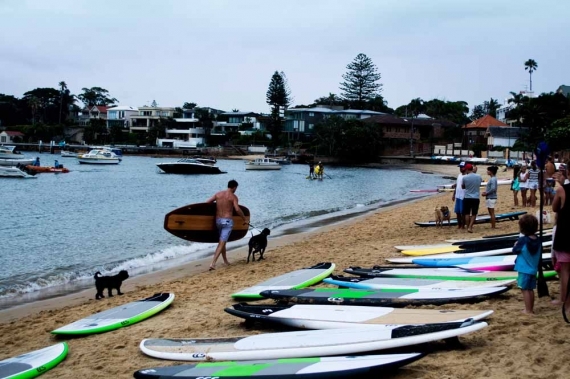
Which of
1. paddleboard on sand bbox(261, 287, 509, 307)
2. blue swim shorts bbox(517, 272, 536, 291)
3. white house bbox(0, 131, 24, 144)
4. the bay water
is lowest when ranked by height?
the bay water

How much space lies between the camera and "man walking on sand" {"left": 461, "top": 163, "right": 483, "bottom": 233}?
12.6 m

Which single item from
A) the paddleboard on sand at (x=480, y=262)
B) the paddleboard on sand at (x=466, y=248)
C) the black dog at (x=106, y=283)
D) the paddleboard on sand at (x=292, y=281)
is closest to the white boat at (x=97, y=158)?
the black dog at (x=106, y=283)

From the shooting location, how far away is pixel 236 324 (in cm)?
659

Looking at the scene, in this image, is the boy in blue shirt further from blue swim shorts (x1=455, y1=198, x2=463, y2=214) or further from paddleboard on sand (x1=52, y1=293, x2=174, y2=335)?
blue swim shorts (x1=455, y1=198, x2=463, y2=214)

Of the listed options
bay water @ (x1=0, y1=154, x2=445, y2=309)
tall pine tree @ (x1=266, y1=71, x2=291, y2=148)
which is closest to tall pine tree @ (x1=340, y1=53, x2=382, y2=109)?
tall pine tree @ (x1=266, y1=71, x2=291, y2=148)

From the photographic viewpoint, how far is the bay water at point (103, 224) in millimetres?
12773

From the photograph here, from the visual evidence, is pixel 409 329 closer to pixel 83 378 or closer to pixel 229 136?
pixel 83 378

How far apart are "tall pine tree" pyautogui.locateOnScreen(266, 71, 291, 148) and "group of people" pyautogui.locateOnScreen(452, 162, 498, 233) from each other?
8641 centimetres

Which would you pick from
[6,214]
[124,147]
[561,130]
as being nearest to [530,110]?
[561,130]

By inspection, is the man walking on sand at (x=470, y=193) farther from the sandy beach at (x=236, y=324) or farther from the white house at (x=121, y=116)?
the white house at (x=121, y=116)

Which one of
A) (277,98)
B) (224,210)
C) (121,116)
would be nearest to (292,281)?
(224,210)

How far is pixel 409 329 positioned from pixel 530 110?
65.9m

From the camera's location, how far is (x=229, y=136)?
363 feet

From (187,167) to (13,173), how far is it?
62.2ft
